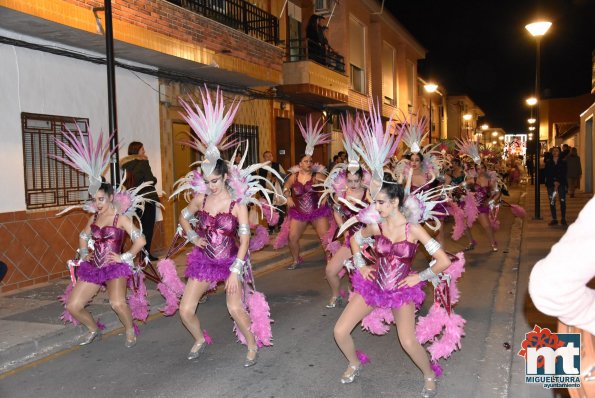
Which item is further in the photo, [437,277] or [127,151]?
[127,151]

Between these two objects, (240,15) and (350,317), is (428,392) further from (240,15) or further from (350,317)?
(240,15)

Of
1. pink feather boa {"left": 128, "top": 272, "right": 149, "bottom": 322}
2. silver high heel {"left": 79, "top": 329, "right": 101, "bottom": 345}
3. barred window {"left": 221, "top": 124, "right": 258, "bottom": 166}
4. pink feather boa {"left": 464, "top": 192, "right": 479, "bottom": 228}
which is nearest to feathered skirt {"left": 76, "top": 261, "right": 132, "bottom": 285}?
pink feather boa {"left": 128, "top": 272, "right": 149, "bottom": 322}

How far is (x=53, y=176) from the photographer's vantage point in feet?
32.2

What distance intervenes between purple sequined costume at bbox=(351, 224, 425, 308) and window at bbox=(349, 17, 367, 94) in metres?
20.8

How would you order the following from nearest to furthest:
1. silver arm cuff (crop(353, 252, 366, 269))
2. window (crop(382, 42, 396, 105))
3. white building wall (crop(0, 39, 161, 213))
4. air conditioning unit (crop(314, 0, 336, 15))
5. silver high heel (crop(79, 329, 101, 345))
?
1. silver arm cuff (crop(353, 252, 366, 269))
2. silver high heel (crop(79, 329, 101, 345))
3. white building wall (crop(0, 39, 161, 213))
4. air conditioning unit (crop(314, 0, 336, 15))
5. window (crop(382, 42, 396, 105))

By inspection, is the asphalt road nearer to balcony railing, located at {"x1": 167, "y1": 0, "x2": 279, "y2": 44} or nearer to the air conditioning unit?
balcony railing, located at {"x1": 167, "y1": 0, "x2": 279, "y2": 44}

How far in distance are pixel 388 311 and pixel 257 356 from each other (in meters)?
1.49

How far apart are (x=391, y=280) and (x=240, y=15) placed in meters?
12.4

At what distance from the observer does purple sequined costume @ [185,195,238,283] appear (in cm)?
561

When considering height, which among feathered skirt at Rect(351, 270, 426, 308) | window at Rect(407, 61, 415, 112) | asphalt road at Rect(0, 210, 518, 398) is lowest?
asphalt road at Rect(0, 210, 518, 398)

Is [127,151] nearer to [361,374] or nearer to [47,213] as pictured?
[47,213]

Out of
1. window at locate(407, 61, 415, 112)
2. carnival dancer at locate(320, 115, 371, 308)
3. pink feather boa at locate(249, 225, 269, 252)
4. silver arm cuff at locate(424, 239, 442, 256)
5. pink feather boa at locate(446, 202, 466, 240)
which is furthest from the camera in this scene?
window at locate(407, 61, 415, 112)

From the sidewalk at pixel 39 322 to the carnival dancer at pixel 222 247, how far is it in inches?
66.8

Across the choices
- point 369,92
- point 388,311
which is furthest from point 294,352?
point 369,92
